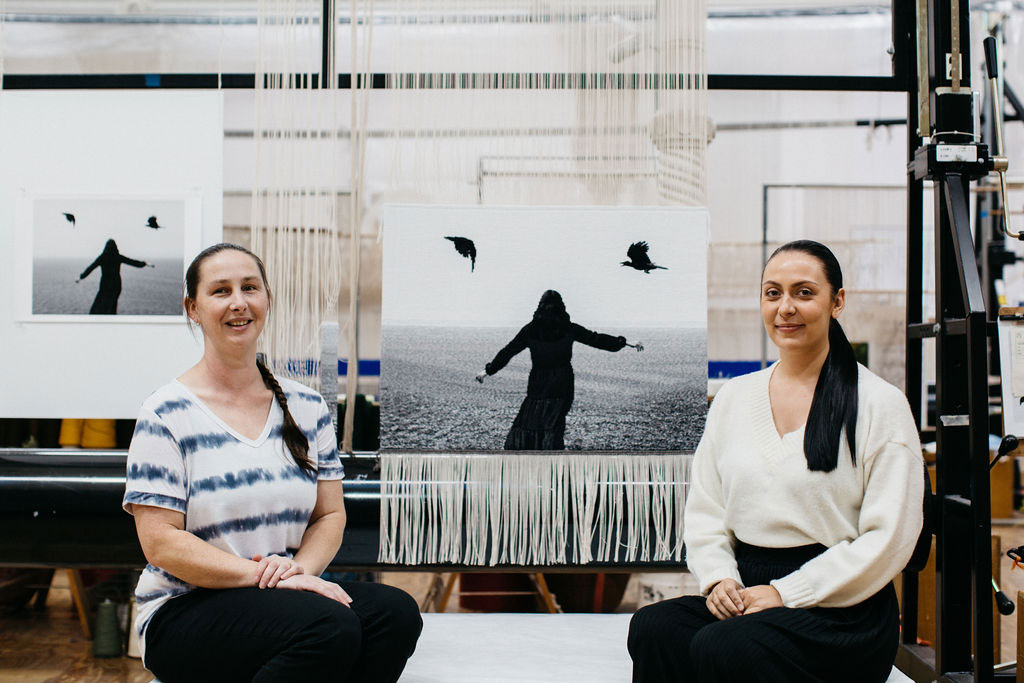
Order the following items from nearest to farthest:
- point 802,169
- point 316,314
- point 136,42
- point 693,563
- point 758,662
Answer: point 758,662
point 693,563
point 316,314
point 136,42
point 802,169

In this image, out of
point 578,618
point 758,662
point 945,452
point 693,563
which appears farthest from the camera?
point 578,618

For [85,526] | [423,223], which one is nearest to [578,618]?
[423,223]

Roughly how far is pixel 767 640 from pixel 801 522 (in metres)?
0.23

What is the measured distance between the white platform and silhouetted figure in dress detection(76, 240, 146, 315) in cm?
125

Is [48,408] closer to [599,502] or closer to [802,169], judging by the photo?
[599,502]

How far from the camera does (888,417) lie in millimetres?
1494

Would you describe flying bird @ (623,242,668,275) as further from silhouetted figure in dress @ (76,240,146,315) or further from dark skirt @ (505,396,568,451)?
silhouetted figure in dress @ (76,240,146,315)

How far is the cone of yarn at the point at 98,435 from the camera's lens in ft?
8.82

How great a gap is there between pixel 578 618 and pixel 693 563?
58 centimetres

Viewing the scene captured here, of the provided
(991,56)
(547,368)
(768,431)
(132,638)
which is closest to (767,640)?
(768,431)

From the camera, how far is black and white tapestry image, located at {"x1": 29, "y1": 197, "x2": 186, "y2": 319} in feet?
7.51

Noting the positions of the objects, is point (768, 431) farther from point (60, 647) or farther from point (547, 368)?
point (60, 647)

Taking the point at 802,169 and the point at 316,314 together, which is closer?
the point at 316,314

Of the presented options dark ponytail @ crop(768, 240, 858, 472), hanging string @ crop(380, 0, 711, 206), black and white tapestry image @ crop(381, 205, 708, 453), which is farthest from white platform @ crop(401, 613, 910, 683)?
hanging string @ crop(380, 0, 711, 206)
